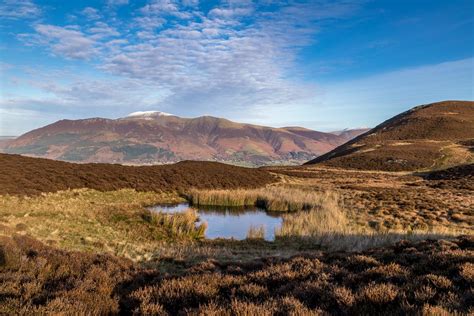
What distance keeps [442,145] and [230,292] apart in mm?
120294

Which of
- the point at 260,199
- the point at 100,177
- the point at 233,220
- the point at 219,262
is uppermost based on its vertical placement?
the point at 100,177

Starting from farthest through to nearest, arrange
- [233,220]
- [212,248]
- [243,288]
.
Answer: [233,220] < [212,248] < [243,288]

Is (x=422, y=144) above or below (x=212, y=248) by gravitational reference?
above

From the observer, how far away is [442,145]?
106875 mm

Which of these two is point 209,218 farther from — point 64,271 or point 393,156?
point 393,156

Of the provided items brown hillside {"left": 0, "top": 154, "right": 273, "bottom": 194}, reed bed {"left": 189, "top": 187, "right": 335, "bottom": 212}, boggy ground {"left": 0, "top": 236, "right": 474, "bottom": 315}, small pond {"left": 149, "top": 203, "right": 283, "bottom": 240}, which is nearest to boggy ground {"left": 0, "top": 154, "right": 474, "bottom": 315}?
boggy ground {"left": 0, "top": 236, "right": 474, "bottom": 315}

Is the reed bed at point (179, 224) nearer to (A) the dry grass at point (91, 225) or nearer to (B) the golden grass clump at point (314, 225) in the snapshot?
(A) the dry grass at point (91, 225)

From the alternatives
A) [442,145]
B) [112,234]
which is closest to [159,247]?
[112,234]

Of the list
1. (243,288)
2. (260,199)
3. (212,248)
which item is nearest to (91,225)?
(212,248)

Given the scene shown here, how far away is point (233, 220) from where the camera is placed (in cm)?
2547

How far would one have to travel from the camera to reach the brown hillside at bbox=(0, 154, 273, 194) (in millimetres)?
26136

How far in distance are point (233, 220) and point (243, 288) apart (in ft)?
61.0

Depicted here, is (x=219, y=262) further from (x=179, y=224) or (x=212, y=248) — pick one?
(x=179, y=224)

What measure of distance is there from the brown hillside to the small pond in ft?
20.0
